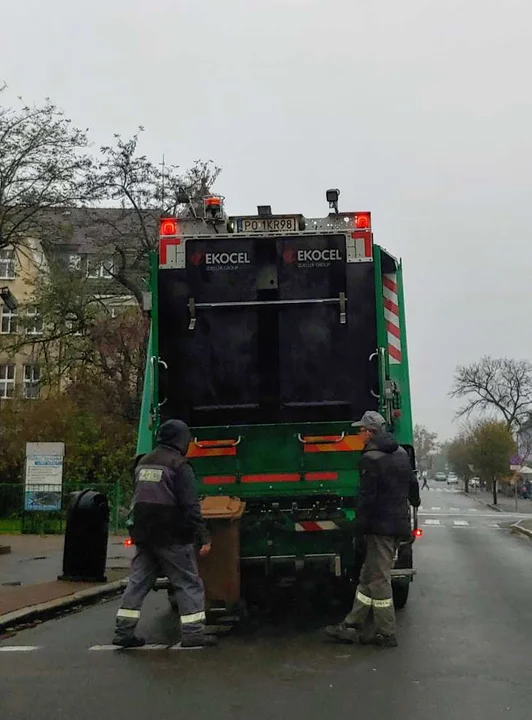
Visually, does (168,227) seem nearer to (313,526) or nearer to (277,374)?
(277,374)

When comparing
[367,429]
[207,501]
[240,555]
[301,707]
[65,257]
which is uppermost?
[65,257]

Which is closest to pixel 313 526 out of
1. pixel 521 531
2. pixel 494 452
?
pixel 521 531

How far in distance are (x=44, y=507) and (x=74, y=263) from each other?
931 centimetres

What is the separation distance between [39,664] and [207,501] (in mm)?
1865

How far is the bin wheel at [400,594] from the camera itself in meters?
8.95

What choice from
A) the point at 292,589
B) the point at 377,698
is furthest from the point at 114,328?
the point at 377,698

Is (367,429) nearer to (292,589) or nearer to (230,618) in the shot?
(230,618)

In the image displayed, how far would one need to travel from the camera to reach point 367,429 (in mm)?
7230

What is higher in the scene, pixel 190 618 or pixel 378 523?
pixel 378 523

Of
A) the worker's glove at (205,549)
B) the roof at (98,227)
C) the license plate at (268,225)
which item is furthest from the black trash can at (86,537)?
the roof at (98,227)

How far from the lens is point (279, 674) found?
621 centimetres

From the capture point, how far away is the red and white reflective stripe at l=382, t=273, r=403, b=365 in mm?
8141

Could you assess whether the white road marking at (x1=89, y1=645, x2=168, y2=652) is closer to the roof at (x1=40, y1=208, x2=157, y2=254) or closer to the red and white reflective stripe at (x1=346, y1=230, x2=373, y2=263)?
the red and white reflective stripe at (x1=346, y1=230, x2=373, y2=263)

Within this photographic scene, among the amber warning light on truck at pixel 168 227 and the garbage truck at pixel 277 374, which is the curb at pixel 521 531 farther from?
the amber warning light on truck at pixel 168 227
